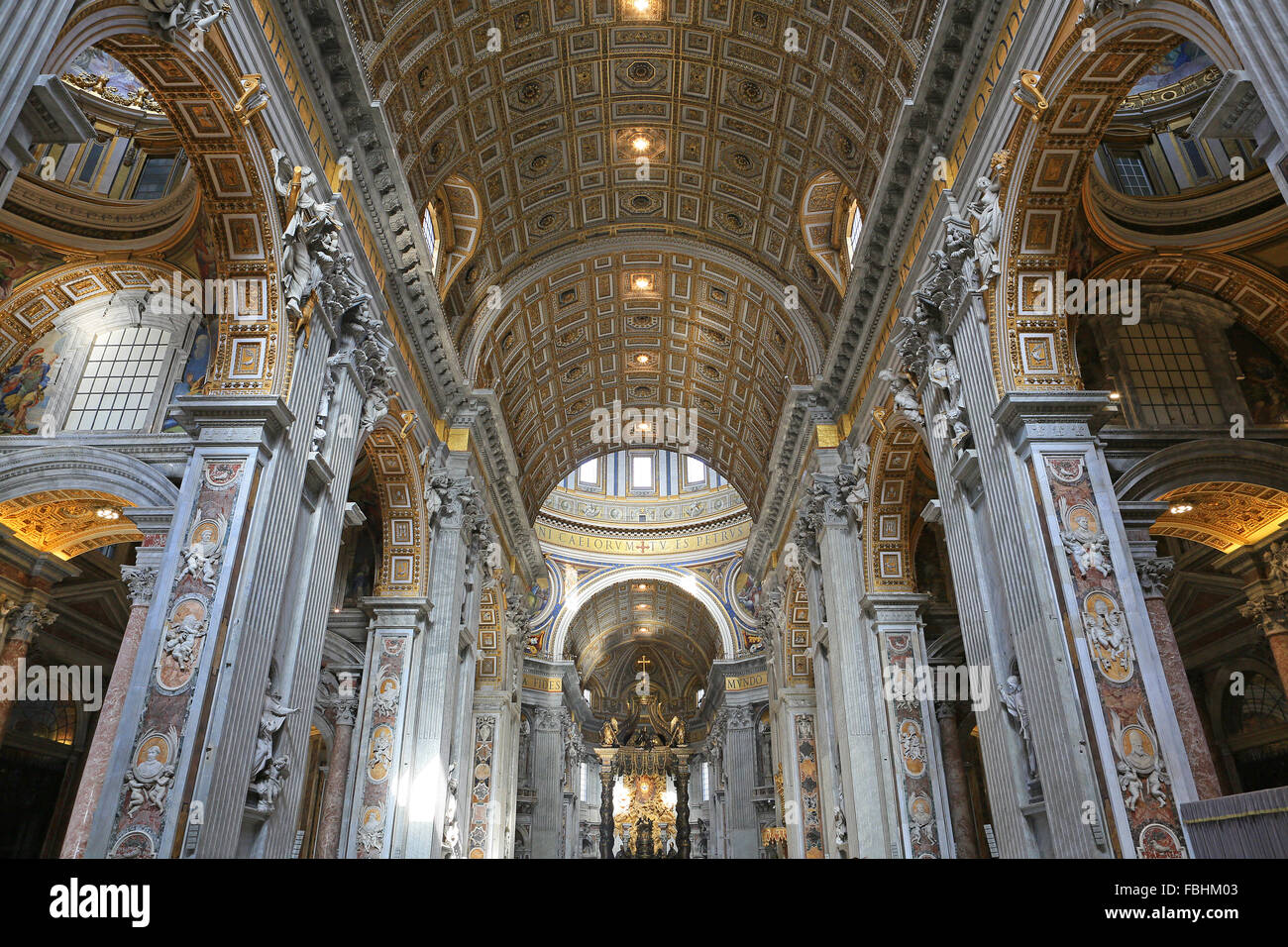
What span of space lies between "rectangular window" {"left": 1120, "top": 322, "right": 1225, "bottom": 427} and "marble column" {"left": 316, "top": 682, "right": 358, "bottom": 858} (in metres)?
13.3

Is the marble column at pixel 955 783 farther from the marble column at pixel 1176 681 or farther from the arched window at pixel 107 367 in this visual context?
the arched window at pixel 107 367

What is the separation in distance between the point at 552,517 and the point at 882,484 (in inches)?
972

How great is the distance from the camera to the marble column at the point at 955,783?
1323cm

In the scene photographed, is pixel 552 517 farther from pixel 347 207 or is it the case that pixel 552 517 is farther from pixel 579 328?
pixel 347 207

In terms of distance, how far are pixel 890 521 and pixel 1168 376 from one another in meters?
5.24

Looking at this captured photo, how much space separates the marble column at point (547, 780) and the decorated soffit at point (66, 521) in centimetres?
2577

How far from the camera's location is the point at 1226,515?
11203mm

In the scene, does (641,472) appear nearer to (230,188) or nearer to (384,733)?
(384,733)

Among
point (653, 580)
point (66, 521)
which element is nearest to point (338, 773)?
point (66, 521)

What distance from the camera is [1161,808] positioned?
708 centimetres

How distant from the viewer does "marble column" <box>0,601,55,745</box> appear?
41.0ft

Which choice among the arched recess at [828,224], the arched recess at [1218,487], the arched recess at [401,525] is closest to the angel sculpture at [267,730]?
the arched recess at [401,525]
